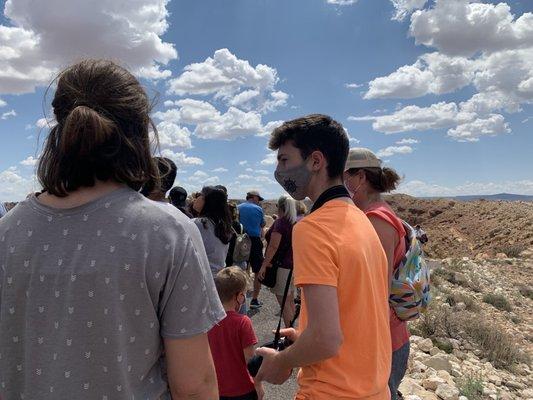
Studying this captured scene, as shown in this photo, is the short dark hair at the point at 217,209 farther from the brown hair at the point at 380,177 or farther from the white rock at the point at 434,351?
the white rock at the point at 434,351

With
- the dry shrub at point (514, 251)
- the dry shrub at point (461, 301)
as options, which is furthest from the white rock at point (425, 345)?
the dry shrub at point (514, 251)

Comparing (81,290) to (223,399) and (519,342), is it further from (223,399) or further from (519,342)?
(519,342)

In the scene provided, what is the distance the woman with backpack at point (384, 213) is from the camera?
2488mm

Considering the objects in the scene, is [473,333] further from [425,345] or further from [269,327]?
[269,327]

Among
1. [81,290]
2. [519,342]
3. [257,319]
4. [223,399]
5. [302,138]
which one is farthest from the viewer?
[519,342]

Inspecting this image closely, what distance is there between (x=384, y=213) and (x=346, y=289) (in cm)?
82

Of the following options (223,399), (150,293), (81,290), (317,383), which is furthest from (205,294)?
(223,399)

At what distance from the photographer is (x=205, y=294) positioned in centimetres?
137

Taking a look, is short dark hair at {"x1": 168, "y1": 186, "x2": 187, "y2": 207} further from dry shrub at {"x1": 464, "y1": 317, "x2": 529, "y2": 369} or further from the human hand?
dry shrub at {"x1": 464, "y1": 317, "x2": 529, "y2": 369}

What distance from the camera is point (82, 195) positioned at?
1359 mm

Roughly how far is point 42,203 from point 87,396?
56 cm

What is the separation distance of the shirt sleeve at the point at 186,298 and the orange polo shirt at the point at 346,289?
50 centimetres

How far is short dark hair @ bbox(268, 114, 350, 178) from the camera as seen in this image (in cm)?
203

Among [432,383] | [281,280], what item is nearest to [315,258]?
[281,280]
